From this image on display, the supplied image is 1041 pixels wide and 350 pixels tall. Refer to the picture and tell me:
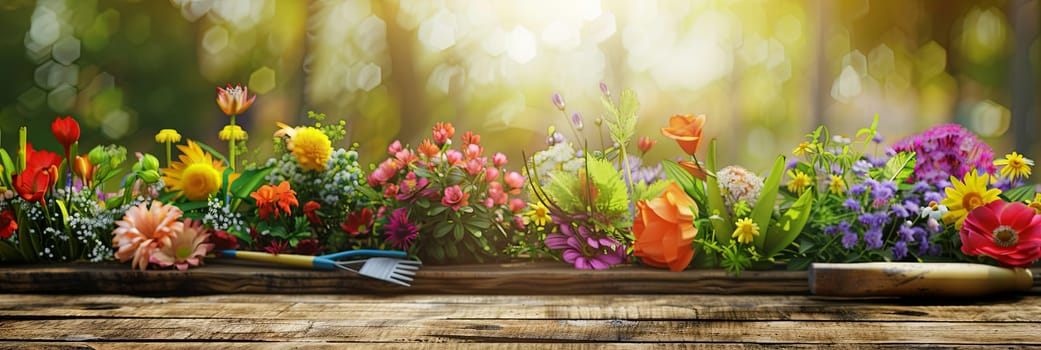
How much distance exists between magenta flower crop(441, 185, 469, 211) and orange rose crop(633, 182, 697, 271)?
0.28 metres

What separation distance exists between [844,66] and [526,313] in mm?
2023

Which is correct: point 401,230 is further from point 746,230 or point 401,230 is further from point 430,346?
point 746,230

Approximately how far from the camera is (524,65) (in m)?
2.54

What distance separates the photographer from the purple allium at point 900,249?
1.21 meters

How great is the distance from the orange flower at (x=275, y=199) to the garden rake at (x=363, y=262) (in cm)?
7

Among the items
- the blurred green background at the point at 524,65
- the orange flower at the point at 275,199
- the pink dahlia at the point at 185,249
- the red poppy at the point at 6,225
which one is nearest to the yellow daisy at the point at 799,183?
the orange flower at the point at 275,199

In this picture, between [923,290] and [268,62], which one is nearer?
[923,290]

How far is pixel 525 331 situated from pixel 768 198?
46 cm

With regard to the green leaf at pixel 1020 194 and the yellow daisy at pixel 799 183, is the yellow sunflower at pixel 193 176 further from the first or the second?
the green leaf at pixel 1020 194

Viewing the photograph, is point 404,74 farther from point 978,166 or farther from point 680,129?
point 978,166

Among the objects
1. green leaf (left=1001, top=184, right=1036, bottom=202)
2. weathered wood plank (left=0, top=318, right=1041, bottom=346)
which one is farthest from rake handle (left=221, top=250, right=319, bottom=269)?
green leaf (left=1001, top=184, right=1036, bottom=202)

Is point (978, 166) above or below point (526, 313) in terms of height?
above

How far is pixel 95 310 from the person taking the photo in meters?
1.12

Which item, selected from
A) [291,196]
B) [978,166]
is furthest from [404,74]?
[978,166]
